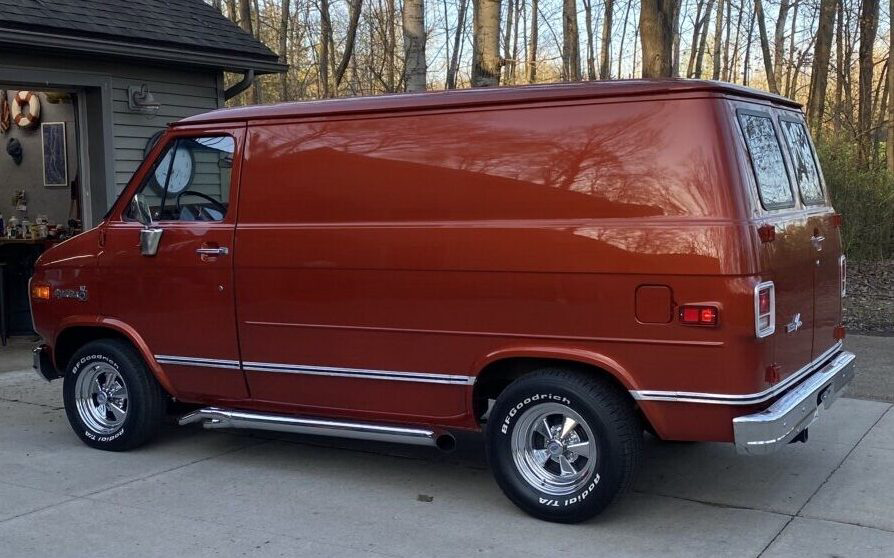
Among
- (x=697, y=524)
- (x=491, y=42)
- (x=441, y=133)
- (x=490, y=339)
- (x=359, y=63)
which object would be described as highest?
(x=359, y=63)

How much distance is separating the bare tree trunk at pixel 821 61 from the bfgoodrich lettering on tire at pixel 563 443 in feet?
49.7

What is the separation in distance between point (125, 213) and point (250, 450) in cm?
182

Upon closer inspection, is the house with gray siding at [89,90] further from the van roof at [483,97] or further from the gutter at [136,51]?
the van roof at [483,97]

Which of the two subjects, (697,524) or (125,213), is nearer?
(697,524)

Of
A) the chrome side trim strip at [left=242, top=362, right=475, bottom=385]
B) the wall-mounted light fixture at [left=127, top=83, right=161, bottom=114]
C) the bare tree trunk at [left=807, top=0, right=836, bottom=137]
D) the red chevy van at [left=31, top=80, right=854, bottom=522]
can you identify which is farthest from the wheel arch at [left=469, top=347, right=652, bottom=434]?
the bare tree trunk at [left=807, top=0, right=836, bottom=137]

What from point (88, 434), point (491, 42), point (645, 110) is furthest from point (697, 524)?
point (491, 42)

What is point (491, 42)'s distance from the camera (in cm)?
1080

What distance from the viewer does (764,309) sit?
4.57 meters

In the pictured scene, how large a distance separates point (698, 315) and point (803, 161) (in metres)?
1.74

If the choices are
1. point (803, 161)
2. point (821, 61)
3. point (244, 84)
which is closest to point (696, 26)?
point (821, 61)

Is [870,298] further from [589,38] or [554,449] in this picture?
[589,38]

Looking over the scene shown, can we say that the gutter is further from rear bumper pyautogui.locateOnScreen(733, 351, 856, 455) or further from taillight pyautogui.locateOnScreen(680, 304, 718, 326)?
rear bumper pyautogui.locateOnScreen(733, 351, 856, 455)

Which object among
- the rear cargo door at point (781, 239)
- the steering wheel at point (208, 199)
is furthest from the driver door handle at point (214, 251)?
the rear cargo door at point (781, 239)

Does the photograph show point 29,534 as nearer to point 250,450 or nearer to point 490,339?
point 250,450
